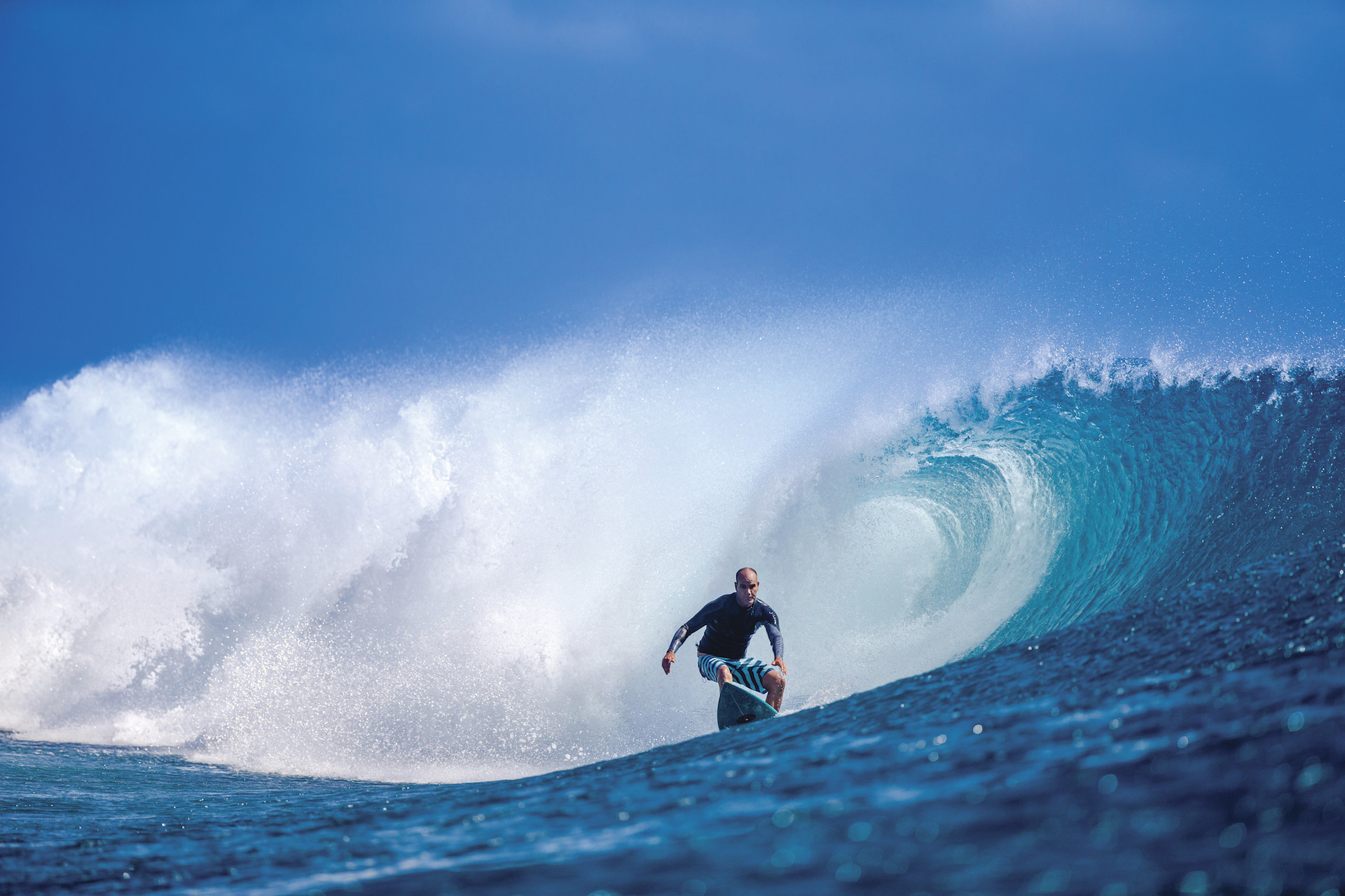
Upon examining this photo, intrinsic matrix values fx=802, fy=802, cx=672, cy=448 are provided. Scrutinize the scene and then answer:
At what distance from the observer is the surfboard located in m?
5.75

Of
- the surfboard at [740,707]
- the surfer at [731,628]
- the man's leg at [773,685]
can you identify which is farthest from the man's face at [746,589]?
the surfboard at [740,707]

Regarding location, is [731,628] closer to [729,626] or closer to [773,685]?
[729,626]

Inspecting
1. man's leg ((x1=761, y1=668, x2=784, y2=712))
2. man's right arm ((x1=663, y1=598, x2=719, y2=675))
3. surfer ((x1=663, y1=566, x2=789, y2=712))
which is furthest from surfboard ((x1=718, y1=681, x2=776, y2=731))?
man's right arm ((x1=663, y1=598, x2=719, y2=675))

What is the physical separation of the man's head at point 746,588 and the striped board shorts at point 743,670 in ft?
1.55

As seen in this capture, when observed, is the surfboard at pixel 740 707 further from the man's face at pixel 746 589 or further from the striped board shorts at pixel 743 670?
the man's face at pixel 746 589

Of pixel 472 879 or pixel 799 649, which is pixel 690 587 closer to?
pixel 799 649

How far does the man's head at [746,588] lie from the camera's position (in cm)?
669

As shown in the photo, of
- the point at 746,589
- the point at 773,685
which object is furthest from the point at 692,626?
the point at 773,685

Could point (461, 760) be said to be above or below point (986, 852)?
above

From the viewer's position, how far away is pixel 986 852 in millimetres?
1770

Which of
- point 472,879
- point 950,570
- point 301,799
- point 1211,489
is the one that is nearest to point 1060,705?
point 472,879

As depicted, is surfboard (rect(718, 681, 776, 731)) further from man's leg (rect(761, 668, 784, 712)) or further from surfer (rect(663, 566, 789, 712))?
surfer (rect(663, 566, 789, 712))

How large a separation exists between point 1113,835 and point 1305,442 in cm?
1018

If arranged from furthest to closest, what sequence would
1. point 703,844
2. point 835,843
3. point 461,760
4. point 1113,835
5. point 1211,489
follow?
1. point 1211,489
2. point 461,760
3. point 703,844
4. point 835,843
5. point 1113,835
